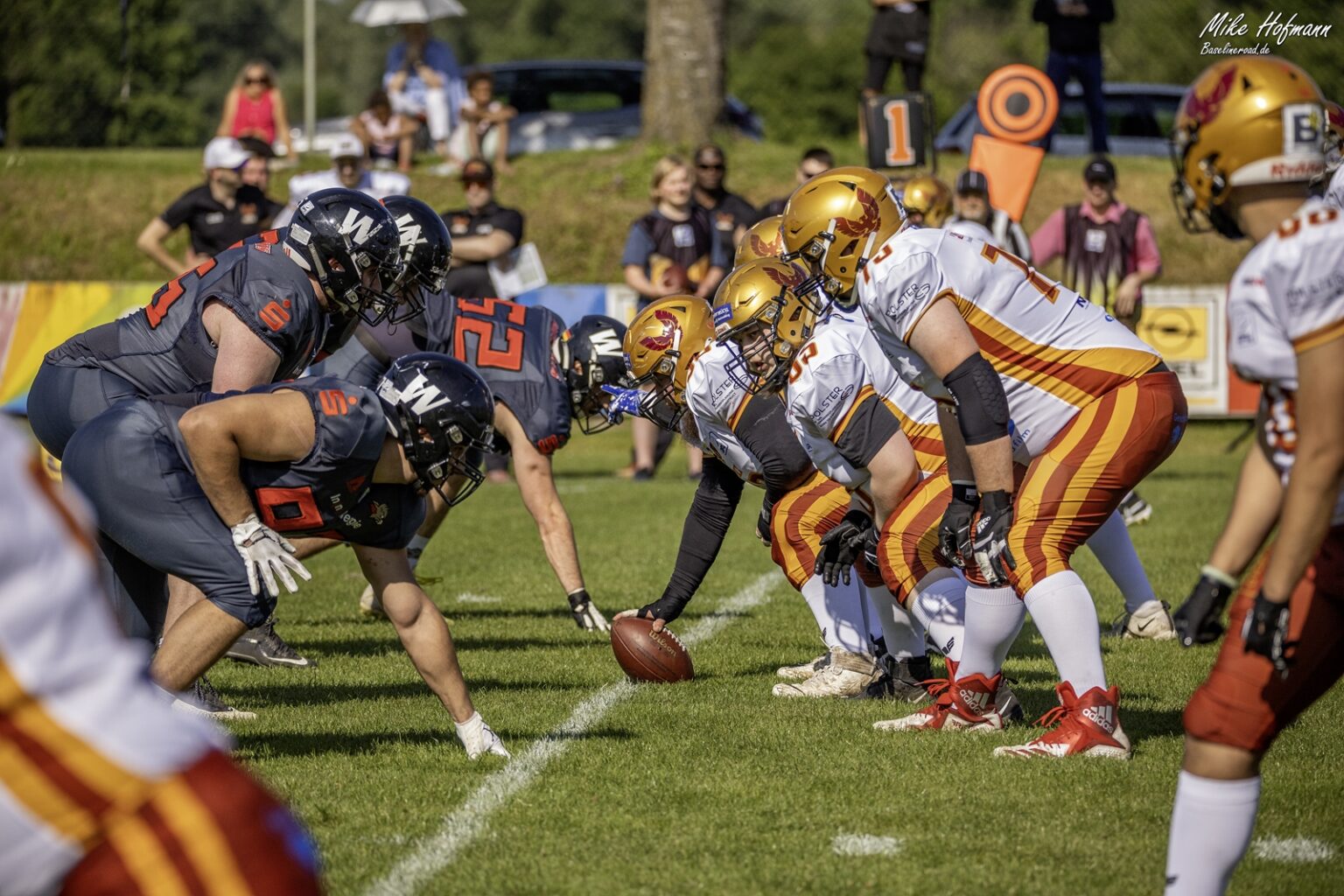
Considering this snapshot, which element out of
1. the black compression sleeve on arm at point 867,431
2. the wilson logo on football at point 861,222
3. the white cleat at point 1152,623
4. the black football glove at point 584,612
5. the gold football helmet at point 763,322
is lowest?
the black football glove at point 584,612

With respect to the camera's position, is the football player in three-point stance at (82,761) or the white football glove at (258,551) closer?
the football player in three-point stance at (82,761)

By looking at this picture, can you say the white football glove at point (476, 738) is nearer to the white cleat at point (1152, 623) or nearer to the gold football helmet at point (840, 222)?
the gold football helmet at point (840, 222)

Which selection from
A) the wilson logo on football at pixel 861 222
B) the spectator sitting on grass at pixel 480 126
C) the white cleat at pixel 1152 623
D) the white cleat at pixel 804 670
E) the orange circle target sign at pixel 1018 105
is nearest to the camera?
the wilson logo on football at pixel 861 222

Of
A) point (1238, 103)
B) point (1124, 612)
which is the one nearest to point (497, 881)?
point (1238, 103)

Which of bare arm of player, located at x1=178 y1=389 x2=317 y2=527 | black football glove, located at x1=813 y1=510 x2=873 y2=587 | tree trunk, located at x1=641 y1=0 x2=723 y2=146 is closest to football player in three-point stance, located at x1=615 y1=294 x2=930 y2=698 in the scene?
black football glove, located at x1=813 y1=510 x2=873 y2=587

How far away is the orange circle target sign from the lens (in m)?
11.8

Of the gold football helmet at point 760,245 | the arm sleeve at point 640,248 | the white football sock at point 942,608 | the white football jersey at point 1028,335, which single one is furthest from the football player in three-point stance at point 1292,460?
the arm sleeve at point 640,248

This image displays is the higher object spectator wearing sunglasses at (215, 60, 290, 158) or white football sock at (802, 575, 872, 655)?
spectator wearing sunglasses at (215, 60, 290, 158)

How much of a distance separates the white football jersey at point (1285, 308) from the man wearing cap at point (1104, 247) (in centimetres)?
860

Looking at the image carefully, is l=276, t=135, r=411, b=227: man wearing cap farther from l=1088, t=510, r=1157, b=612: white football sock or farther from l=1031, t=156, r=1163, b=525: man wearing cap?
l=1088, t=510, r=1157, b=612: white football sock

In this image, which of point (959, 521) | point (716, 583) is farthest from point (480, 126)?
point (959, 521)

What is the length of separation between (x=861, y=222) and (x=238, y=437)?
205 cm

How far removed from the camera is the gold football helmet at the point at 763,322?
18.4ft

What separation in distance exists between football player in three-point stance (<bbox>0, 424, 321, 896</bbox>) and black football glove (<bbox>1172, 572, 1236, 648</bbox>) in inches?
73.9
